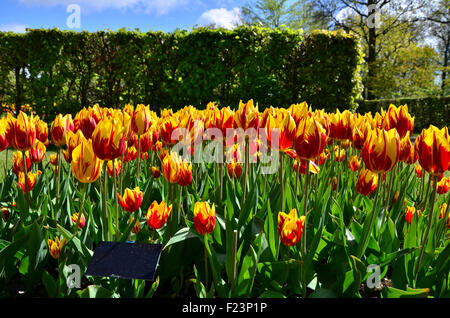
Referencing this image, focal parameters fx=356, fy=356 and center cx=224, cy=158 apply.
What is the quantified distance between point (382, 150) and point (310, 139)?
232mm

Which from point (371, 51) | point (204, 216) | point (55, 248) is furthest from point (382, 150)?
point (371, 51)

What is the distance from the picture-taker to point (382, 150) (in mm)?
1146

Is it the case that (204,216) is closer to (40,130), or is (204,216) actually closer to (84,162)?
(84,162)

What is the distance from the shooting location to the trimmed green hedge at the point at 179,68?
8.51m

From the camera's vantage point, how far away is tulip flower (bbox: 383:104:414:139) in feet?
5.49

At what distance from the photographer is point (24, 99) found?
29.6 ft

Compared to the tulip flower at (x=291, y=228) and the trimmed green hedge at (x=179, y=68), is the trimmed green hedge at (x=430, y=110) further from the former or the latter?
the tulip flower at (x=291, y=228)

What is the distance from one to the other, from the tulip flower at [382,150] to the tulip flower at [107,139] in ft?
2.73

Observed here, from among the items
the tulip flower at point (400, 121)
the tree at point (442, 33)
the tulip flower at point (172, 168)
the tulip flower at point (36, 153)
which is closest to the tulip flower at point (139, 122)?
the tulip flower at point (172, 168)
